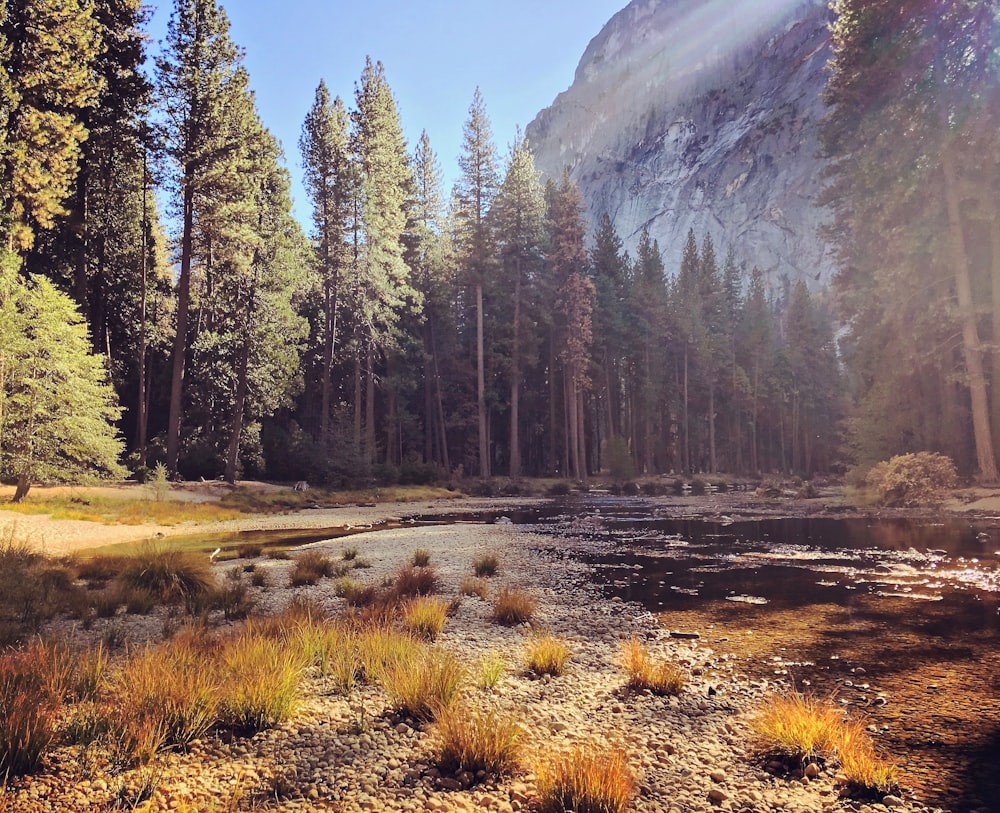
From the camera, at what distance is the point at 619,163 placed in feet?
465

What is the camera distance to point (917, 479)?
18.9 metres

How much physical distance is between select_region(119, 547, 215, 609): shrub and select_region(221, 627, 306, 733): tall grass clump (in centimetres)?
417

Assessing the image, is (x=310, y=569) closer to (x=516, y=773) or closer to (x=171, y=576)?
(x=171, y=576)

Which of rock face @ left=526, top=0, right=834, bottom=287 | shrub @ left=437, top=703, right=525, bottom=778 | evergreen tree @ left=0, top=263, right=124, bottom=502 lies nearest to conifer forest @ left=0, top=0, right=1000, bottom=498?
evergreen tree @ left=0, top=263, right=124, bottom=502

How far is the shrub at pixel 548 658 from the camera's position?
217 inches

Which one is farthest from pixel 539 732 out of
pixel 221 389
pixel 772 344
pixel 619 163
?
pixel 619 163

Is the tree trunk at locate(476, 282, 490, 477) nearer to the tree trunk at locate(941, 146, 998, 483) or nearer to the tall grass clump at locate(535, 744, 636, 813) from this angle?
the tree trunk at locate(941, 146, 998, 483)

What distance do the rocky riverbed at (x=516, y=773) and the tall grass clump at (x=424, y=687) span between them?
13 cm

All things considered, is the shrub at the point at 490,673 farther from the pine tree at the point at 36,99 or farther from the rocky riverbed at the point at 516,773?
the pine tree at the point at 36,99

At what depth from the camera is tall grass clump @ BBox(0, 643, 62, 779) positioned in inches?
129

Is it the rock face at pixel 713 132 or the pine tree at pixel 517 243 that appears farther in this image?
the rock face at pixel 713 132

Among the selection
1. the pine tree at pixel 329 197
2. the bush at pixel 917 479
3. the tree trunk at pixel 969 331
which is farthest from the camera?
the pine tree at pixel 329 197

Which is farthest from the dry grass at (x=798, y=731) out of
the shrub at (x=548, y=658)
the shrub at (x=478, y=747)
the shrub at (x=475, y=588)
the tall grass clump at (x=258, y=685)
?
the shrub at (x=475, y=588)

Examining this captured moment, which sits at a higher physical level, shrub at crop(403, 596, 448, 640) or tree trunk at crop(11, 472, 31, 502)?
tree trunk at crop(11, 472, 31, 502)
